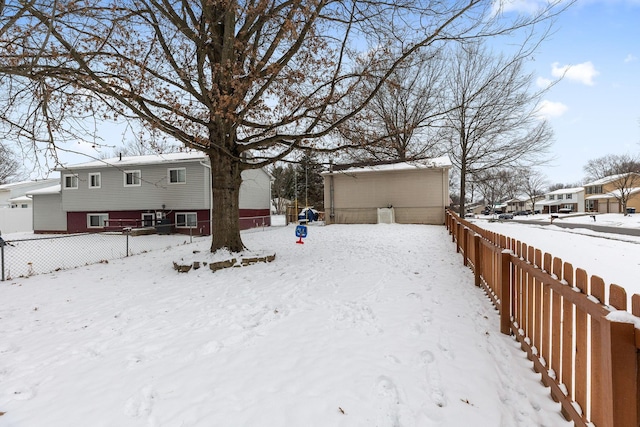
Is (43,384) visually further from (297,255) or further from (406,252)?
(406,252)

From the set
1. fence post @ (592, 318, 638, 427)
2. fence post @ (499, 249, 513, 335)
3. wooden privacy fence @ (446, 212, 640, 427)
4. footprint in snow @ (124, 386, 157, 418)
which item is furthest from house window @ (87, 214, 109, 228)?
fence post @ (592, 318, 638, 427)

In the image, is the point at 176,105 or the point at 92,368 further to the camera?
the point at 176,105

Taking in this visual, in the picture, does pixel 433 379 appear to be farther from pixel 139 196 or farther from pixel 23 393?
pixel 139 196

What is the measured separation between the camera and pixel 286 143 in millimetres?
8914

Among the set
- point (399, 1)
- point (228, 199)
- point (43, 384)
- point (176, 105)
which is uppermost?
point (399, 1)

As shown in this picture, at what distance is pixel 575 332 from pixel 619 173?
62.6 m

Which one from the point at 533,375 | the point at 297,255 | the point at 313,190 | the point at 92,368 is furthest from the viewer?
the point at 313,190

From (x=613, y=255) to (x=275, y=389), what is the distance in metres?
10.8

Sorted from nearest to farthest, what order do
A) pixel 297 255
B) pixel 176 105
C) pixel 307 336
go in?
pixel 307 336 → pixel 176 105 → pixel 297 255

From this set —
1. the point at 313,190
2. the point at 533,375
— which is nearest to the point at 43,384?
the point at 533,375

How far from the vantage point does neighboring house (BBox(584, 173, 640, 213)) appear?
4197cm

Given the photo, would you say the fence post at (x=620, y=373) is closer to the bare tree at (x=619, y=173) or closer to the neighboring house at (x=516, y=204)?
the bare tree at (x=619, y=173)

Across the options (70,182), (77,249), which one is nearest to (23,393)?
(77,249)

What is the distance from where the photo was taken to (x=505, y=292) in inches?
143
